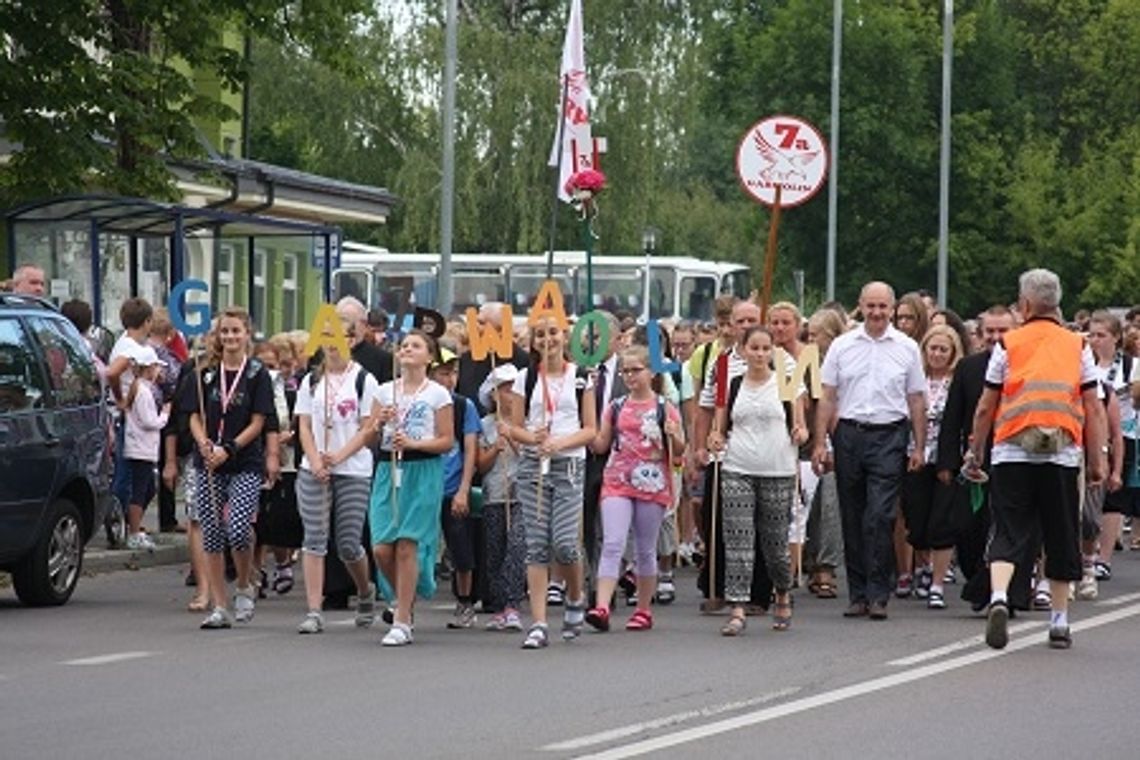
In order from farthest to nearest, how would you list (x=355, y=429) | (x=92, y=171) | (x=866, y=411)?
1. (x=92, y=171)
2. (x=866, y=411)
3. (x=355, y=429)

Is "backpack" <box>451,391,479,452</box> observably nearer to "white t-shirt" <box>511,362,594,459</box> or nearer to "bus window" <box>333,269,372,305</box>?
"white t-shirt" <box>511,362,594,459</box>

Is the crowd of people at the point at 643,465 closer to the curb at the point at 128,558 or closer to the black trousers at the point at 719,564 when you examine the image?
the black trousers at the point at 719,564

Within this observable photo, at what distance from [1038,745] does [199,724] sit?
3302 mm

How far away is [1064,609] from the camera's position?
16047mm

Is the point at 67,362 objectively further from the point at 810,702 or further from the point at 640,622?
the point at 810,702

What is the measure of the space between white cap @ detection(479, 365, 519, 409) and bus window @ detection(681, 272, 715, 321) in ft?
116

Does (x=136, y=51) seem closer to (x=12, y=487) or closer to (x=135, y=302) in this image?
(x=135, y=302)

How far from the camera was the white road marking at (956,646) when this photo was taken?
1547cm

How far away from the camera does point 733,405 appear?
57.6 ft

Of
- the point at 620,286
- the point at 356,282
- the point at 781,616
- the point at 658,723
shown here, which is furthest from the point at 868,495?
the point at 356,282

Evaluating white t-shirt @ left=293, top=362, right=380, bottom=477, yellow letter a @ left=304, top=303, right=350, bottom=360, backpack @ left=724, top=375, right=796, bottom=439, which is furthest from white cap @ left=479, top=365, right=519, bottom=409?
backpack @ left=724, top=375, right=796, bottom=439

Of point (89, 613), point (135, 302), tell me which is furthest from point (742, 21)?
point (89, 613)

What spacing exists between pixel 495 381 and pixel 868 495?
2.57 meters

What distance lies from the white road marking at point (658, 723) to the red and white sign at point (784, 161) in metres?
9.94
